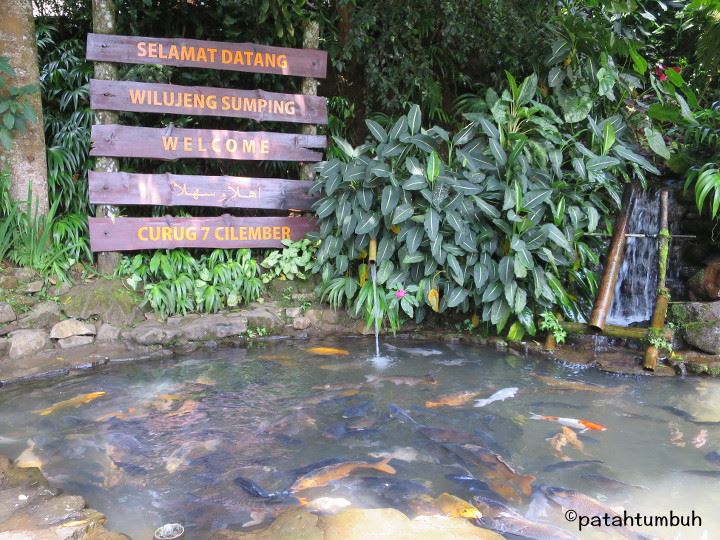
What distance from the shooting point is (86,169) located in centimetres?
566

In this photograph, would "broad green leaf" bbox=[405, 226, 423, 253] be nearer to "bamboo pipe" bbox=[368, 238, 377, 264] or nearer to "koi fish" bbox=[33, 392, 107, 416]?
"bamboo pipe" bbox=[368, 238, 377, 264]

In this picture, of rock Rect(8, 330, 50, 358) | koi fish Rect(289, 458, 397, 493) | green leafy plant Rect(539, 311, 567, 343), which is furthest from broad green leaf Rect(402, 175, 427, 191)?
rock Rect(8, 330, 50, 358)

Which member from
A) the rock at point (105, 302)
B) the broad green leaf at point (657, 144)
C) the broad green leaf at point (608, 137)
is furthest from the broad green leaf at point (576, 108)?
the rock at point (105, 302)

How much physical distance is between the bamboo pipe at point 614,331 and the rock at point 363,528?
2886mm

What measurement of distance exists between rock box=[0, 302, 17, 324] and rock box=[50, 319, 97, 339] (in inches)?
13.2

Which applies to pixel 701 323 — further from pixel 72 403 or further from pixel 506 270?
pixel 72 403

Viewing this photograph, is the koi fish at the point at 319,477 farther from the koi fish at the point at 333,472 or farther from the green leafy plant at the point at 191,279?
the green leafy plant at the point at 191,279

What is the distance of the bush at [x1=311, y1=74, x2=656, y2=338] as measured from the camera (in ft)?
15.8

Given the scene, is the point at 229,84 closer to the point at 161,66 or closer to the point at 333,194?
the point at 161,66

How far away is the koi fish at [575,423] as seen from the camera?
11.6 ft

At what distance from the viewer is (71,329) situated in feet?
15.4

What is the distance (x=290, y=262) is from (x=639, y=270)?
11.8 ft

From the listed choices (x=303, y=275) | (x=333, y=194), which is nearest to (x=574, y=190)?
(x=333, y=194)

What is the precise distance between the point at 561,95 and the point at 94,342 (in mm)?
5010
